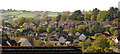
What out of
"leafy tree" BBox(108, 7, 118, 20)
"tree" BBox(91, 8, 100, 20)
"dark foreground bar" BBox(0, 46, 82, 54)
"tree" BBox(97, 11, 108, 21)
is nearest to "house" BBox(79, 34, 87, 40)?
"tree" BBox(97, 11, 108, 21)

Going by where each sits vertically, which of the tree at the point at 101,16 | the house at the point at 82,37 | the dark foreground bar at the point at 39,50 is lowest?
the house at the point at 82,37

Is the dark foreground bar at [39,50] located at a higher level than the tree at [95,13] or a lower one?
higher

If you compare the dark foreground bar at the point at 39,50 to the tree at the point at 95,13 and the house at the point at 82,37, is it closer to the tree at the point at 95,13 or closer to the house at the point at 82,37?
the house at the point at 82,37

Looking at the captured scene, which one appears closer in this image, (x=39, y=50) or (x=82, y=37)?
(x=39, y=50)

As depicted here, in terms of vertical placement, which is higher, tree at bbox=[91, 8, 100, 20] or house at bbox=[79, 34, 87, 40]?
tree at bbox=[91, 8, 100, 20]

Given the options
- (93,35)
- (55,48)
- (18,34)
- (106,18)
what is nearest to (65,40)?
Answer: (93,35)

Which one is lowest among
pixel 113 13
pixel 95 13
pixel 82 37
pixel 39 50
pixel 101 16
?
pixel 82 37

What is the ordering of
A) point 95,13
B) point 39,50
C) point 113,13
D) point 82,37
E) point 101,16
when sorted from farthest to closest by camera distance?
1. point 95,13
2. point 101,16
3. point 113,13
4. point 82,37
5. point 39,50

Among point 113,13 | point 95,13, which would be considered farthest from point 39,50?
point 95,13

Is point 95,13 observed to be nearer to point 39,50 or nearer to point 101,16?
point 101,16

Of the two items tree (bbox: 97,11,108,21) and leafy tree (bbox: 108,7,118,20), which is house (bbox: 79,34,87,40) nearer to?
tree (bbox: 97,11,108,21)

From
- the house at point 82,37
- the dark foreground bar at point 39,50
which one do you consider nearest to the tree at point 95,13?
the house at point 82,37
